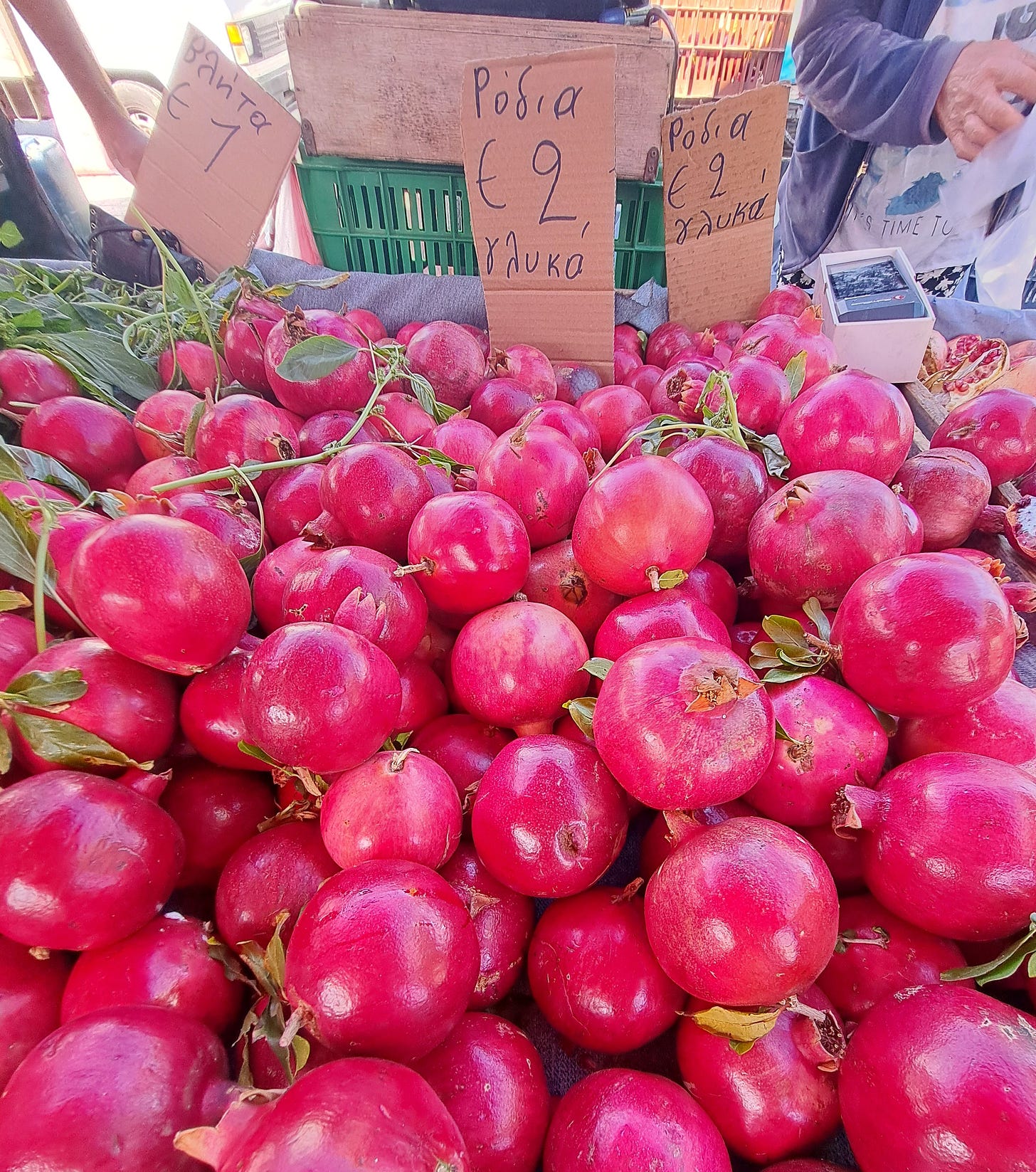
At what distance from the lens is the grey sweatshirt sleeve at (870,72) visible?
283 cm

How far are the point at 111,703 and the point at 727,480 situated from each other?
3.51 ft

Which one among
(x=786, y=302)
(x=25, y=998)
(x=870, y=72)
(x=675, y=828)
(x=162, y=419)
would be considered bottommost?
(x=25, y=998)

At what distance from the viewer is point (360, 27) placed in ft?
7.38

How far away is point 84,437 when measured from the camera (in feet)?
5.05

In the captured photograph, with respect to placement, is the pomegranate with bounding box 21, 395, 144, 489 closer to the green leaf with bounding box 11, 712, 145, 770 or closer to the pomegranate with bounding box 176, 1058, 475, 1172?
the green leaf with bounding box 11, 712, 145, 770

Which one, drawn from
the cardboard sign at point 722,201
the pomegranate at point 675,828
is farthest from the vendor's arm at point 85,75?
the pomegranate at point 675,828

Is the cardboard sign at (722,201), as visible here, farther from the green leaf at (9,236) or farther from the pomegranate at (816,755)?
the green leaf at (9,236)

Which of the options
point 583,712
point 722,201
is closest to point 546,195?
point 722,201

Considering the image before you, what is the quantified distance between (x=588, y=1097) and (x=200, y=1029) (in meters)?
0.43

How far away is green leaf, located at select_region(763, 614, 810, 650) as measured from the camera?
3.26 ft

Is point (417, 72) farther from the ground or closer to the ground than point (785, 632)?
farther from the ground

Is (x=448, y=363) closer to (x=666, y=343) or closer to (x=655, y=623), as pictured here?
(x=666, y=343)

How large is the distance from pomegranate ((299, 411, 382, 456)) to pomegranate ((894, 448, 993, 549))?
1159 mm

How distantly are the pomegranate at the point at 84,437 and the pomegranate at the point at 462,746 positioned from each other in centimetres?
106
